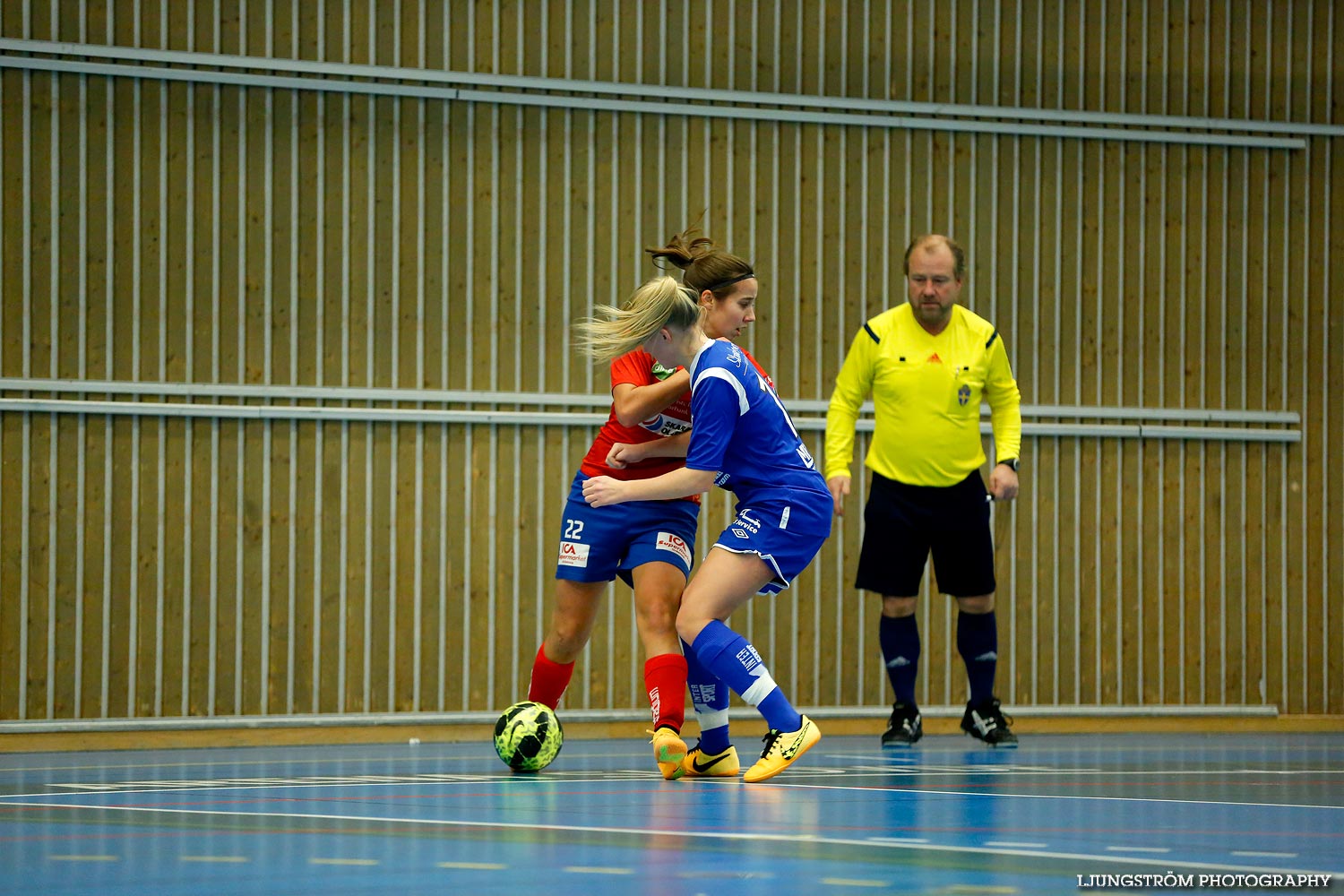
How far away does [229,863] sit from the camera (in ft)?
10.1

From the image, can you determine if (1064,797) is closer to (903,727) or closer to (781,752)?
(781,752)

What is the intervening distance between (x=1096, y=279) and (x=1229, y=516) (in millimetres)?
1577

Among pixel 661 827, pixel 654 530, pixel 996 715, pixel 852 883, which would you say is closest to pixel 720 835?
pixel 661 827

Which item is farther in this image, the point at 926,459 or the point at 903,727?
the point at 903,727

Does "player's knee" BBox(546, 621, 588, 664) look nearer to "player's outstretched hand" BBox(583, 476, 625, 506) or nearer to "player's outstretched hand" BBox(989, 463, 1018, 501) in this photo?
"player's outstretched hand" BBox(583, 476, 625, 506)

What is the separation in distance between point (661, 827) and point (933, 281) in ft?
12.5

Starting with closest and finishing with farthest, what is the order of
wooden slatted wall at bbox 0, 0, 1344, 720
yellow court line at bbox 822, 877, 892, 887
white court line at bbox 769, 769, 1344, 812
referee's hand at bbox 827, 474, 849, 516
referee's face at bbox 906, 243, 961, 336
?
yellow court line at bbox 822, 877, 892, 887, white court line at bbox 769, 769, 1344, 812, referee's hand at bbox 827, 474, 849, 516, referee's face at bbox 906, 243, 961, 336, wooden slatted wall at bbox 0, 0, 1344, 720

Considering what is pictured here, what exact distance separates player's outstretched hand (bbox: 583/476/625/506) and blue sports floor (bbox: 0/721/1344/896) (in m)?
0.82

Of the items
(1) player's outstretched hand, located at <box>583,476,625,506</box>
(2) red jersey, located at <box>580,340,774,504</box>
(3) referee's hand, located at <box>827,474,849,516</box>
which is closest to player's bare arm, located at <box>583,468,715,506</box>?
(1) player's outstretched hand, located at <box>583,476,625,506</box>

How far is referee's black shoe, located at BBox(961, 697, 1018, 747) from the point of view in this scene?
23.8 feet

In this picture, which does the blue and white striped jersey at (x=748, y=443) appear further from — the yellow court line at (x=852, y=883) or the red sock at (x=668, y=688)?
the yellow court line at (x=852, y=883)

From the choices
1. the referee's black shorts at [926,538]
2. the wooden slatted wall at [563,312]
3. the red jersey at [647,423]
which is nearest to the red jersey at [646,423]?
the red jersey at [647,423]

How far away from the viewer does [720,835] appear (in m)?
3.46

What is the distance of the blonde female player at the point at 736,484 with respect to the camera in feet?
16.2
